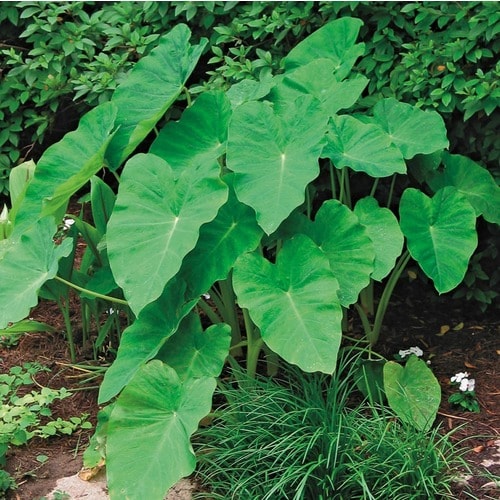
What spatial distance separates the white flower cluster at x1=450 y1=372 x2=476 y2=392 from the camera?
3.49 m

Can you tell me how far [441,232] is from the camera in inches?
135

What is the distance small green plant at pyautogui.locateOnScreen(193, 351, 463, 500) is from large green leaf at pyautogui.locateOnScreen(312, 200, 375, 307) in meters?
0.33

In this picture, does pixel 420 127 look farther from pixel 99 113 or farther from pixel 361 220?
pixel 99 113

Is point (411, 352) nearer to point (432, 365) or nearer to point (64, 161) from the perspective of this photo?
point (432, 365)

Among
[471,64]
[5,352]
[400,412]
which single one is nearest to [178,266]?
[400,412]

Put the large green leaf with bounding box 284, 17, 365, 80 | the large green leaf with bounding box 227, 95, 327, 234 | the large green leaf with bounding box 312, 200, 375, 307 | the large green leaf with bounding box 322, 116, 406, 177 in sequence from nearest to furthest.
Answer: the large green leaf with bounding box 227, 95, 327, 234 < the large green leaf with bounding box 312, 200, 375, 307 < the large green leaf with bounding box 322, 116, 406, 177 < the large green leaf with bounding box 284, 17, 365, 80

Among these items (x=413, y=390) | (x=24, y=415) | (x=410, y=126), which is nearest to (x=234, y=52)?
(x=410, y=126)

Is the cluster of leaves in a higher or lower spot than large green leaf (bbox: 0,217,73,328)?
lower

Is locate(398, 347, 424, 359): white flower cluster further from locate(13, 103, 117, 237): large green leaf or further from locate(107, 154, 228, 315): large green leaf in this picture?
locate(13, 103, 117, 237): large green leaf

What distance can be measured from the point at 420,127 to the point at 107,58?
1.39m

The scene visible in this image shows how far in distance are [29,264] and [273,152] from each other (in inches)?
36.5

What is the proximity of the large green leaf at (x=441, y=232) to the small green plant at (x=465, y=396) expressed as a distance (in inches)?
15.9

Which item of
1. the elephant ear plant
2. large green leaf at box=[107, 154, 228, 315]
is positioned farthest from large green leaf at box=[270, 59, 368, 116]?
large green leaf at box=[107, 154, 228, 315]

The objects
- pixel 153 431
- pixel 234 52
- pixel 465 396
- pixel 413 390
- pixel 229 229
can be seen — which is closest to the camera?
pixel 153 431
